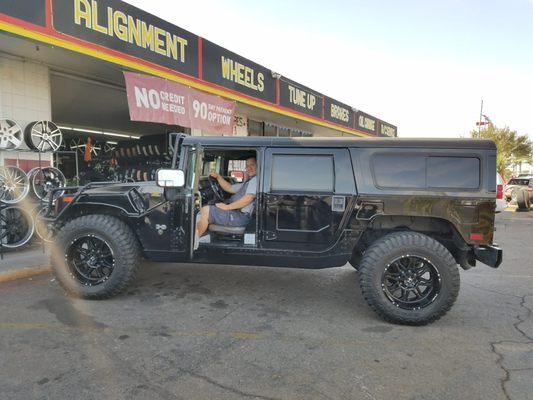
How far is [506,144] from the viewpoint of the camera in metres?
40.1

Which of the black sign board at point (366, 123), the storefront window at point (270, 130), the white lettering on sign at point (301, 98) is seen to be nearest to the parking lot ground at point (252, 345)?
the white lettering on sign at point (301, 98)

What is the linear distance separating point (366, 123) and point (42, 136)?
660 inches

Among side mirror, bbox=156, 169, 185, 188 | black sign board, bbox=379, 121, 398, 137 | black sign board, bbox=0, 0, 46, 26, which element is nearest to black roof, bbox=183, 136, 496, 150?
side mirror, bbox=156, 169, 185, 188

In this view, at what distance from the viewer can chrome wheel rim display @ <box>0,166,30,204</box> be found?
271 inches

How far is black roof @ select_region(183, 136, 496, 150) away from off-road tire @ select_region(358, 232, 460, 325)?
0.94 meters

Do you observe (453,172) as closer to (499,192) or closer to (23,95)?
(499,192)

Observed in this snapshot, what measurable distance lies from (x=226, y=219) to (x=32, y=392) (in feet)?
8.23

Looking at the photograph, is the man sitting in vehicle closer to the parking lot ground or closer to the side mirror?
the side mirror

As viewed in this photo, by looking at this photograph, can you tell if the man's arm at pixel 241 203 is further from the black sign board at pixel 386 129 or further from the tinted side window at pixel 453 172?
the black sign board at pixel 386 129

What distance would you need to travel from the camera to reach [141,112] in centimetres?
814

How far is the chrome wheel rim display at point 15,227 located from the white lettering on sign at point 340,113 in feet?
40.5

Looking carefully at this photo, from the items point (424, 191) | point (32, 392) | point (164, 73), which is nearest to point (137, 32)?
point (164, 73)

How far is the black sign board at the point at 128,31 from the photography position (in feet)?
22.0

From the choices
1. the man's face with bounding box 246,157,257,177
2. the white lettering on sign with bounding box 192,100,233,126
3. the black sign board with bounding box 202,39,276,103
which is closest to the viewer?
the man's face with bounding box 246,157,257,177
